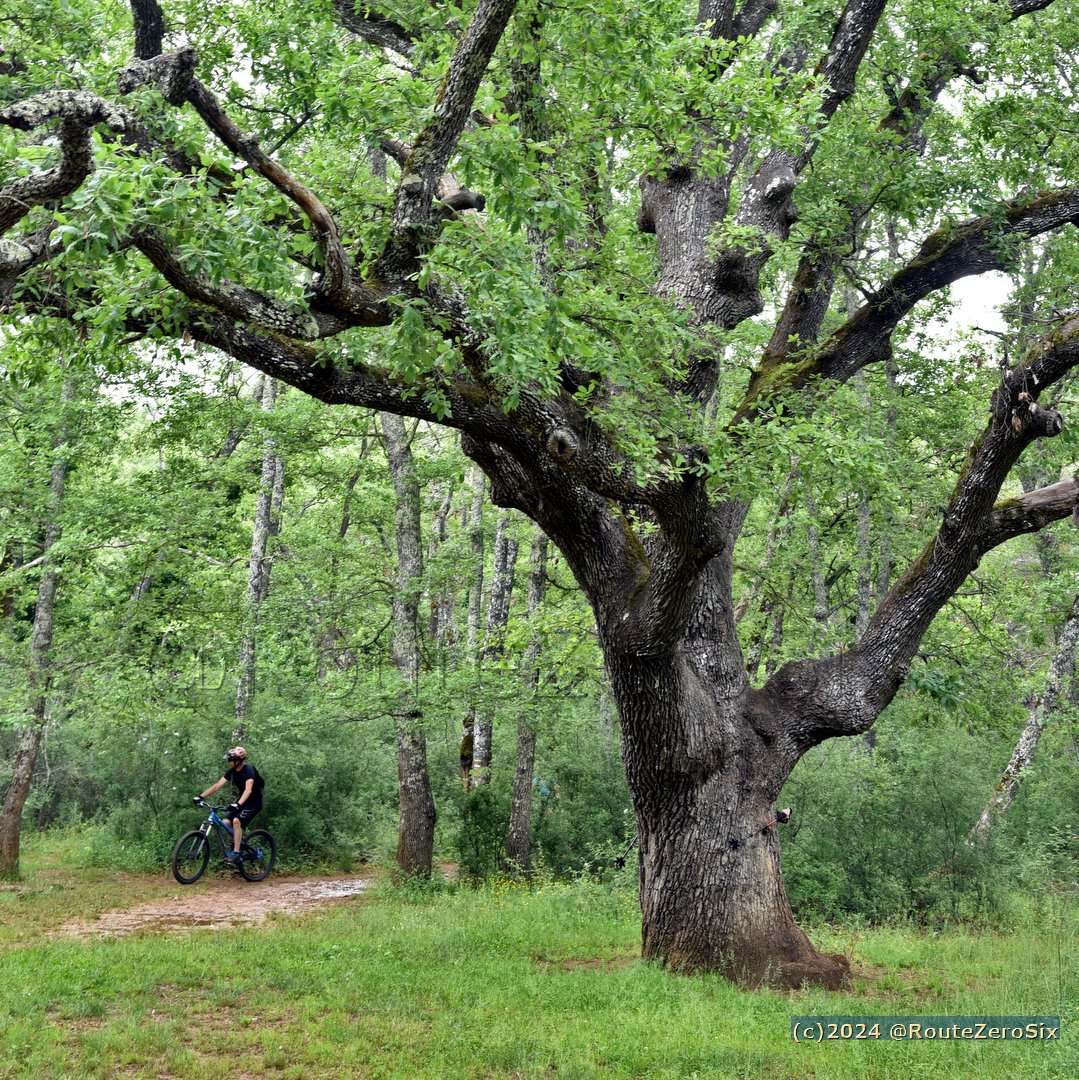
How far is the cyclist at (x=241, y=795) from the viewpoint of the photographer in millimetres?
13445

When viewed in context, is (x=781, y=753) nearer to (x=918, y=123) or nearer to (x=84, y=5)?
(x=918, y=123)

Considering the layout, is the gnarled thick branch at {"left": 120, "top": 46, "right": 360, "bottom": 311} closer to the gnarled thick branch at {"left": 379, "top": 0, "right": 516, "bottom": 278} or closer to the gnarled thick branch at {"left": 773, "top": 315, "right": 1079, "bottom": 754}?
the gnarled thick branch at {"left": 379, "top": 0, "right": 516, "bottom": 278}

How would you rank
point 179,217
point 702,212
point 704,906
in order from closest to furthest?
1. point 179,217
2. point 704,906
3. point 702,212

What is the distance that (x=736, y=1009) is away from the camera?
6879 millimetres

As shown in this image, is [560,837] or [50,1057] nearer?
[50,1057]

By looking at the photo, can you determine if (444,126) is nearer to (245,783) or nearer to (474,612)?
(245,783)

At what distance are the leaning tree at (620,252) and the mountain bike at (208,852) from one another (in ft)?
26.9

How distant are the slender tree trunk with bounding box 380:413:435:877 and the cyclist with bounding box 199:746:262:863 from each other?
7.53 feet

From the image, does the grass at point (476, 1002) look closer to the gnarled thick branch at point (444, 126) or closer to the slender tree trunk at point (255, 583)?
the gnarled thick branch at point (444, 126)

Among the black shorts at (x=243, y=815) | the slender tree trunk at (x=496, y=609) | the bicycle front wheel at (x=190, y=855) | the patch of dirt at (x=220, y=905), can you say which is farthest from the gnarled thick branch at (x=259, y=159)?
the bicycle front wheel at (x=190, y=855)

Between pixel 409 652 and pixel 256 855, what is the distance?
3.94 m

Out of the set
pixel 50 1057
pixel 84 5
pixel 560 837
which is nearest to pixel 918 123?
pixel 84 5

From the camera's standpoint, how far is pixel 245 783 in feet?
44.6

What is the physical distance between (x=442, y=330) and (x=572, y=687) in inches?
377
